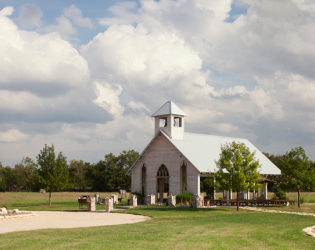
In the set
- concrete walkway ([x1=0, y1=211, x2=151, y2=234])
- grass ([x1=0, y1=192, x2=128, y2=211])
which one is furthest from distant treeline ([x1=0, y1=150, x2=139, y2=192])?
concrete walkway ([x1=0, y1=211, x2=151, y2=234])

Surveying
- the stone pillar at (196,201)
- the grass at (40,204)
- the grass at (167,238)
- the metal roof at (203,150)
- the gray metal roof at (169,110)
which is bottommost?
the grass at (40,204)

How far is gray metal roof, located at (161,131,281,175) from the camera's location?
34.9 meters

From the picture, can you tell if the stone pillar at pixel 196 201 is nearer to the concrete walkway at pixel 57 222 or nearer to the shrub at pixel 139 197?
the shrub at pixel 139 197

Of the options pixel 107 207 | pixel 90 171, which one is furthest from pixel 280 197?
pixel 90 171

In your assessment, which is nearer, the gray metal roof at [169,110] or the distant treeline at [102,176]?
the gray metal roof at [169,110]

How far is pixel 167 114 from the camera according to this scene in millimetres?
37625

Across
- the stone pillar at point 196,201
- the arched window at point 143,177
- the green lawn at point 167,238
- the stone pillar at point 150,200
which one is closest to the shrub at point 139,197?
the arched window at point 143,177

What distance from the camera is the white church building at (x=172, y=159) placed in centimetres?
3484

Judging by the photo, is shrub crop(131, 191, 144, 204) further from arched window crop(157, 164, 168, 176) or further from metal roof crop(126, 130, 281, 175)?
metal roof crop(126, 130, 281, 175)

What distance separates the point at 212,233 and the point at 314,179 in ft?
75.0

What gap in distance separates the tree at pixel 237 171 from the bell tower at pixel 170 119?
912cm

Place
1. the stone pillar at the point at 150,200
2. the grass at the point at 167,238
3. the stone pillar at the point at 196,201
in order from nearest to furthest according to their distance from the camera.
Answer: the grass at the point at 167,238, the stone pillar at the point at 196,201, the stone pillar at the point at 150,200

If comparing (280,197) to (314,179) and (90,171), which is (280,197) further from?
(90,171)

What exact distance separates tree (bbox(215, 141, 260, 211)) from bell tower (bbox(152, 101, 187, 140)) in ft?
29.9
